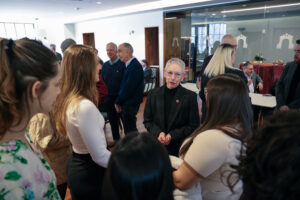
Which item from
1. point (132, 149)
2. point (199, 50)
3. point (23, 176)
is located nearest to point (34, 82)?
point (23, 176)

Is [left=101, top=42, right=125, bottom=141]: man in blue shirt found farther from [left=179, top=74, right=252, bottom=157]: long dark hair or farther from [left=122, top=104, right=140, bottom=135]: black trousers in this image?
[left=179, top=74, right=252, bottom=157]: long dark hair

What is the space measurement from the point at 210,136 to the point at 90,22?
35.8ft

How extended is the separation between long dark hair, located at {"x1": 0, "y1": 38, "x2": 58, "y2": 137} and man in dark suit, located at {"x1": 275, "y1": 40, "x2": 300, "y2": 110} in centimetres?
282

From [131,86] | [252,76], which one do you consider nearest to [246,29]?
[252,76]

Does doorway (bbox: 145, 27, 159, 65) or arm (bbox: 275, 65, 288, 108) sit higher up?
doorway (bbox: 145, 27, 159, 65)

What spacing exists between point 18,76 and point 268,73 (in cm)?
550

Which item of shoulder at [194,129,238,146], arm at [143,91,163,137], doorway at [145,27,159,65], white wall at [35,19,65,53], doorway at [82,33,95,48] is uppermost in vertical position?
white wall at [35,19,65,53]

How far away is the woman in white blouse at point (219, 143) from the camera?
95 centimetres

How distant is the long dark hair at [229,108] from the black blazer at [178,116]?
2.61 feet

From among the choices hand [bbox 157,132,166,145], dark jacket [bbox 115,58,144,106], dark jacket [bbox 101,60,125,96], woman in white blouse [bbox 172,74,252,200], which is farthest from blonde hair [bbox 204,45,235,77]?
dark jacket [bbox 101,60,125,96]

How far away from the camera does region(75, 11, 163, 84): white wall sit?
7.44 m

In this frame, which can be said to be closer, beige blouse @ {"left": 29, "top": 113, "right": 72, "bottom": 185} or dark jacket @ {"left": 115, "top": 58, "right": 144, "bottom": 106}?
beige blouse @ {"left": 29, "top": 113, "right": 72, "bottom": 185}

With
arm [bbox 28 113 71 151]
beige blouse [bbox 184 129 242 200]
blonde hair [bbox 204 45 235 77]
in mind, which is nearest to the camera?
beige blouse [bbox 184 129 242 200]

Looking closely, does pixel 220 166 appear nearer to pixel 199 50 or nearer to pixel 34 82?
pixel 34 82
